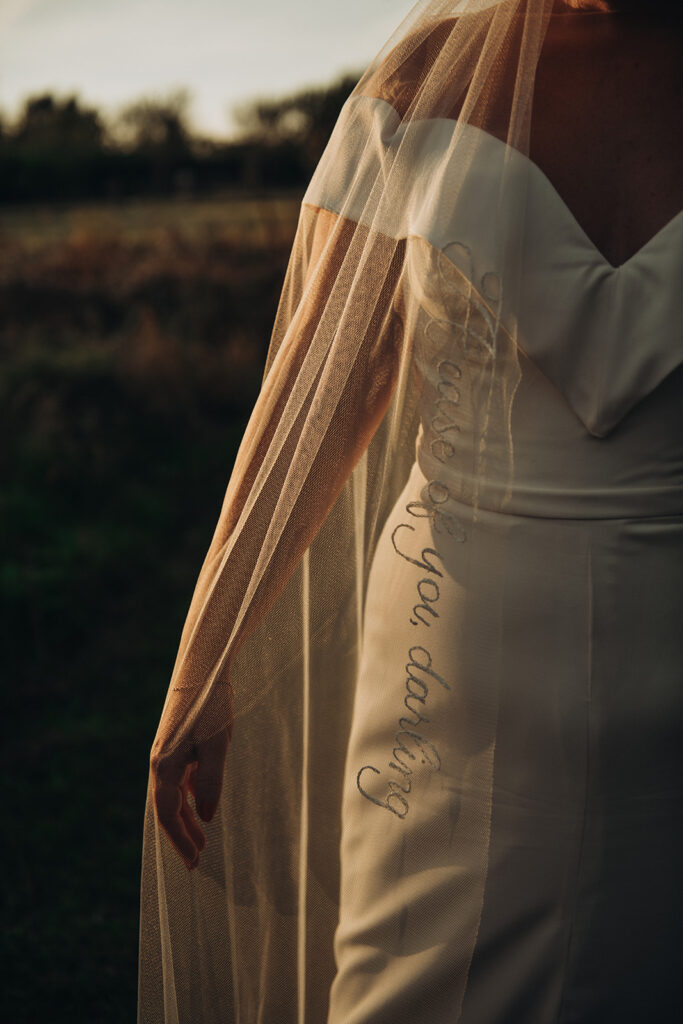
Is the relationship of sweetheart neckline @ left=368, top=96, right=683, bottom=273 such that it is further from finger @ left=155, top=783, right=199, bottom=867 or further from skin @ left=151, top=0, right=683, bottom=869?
finger @ left=155, top=783, right=199, bottom=867

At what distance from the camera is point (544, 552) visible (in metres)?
1.16

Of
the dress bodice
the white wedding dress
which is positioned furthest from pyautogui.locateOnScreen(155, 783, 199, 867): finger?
the dress bodice

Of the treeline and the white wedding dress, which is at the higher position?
the treeline

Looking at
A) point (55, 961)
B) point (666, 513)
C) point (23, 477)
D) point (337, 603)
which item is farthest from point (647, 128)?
point (23, 477)

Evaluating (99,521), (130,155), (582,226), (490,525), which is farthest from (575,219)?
(130,155)

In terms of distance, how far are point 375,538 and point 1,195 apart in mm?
13079

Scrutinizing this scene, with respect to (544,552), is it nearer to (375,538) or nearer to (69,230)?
(375,538)

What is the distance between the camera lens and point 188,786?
1285 mm

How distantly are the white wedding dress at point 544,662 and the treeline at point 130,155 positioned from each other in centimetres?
939

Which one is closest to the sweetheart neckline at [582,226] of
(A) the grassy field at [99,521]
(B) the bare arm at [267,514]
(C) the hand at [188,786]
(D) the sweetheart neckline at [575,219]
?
(D) the sweetheart neckline at [575,219]

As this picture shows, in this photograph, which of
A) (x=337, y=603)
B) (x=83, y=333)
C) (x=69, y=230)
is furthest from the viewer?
(x=69, y=230)

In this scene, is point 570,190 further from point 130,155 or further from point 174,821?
point 130,155

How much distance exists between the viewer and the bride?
1129 mm

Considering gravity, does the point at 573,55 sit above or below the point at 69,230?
below
